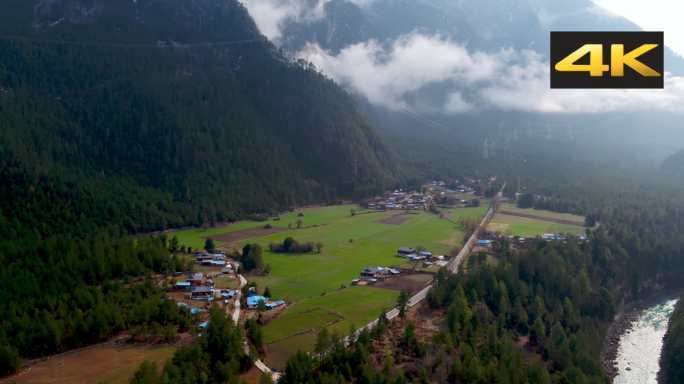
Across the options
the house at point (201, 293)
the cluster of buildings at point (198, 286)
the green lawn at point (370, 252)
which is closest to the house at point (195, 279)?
the cluster of buildings at point (198, 286)

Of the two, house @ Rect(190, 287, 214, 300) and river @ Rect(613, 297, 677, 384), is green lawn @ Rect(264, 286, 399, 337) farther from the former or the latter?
river @ Rect(613, 297, 677, 384)

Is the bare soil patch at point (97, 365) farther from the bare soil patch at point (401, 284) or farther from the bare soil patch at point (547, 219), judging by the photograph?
the bare soil patch at point (547, 219)

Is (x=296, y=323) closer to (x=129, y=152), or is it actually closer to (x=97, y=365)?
(x=97, y=365)

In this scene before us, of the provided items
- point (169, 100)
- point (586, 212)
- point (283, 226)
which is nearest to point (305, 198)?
point (283, 226)

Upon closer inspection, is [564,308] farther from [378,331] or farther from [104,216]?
[104,216]

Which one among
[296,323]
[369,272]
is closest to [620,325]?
[369,272]

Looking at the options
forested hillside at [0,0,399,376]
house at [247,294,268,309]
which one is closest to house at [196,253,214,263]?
forested hillside at [0,0,399,376]

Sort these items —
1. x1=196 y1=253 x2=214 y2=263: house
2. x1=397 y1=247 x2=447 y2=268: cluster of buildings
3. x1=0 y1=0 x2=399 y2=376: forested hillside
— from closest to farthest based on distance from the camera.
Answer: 1. x1=0 y1=0 x2=399 y2=376: forested hillside
2. x1=196 y1=253 x2=214 y2=263: house
3. x1=397 y1=247 x2=447 y2=268: cluster of buildings
